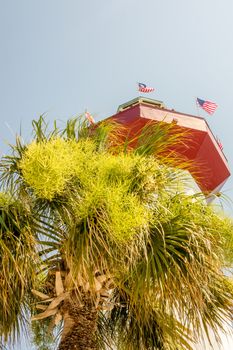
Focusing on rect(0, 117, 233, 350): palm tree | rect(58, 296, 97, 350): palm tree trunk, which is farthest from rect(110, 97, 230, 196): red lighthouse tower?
rect(58, 296, 97, 350): palm tree trunk

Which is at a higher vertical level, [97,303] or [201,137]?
[201,137]

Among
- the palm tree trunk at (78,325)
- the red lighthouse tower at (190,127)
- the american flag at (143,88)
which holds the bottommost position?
the palm tree trunk at (78,325)

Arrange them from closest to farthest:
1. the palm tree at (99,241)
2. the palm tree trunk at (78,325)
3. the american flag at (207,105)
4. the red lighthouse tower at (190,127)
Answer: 1. the palm tree at (99,241)
2. the palm tree trunk at (78,325)
3. the red lighthouse tower at (190,127)
4. the american flag at (207,105)

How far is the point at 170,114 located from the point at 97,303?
7.94 metres

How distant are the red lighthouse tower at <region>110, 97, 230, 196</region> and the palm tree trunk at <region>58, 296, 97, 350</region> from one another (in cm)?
687

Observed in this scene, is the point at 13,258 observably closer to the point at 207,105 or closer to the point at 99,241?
the point at 99,241

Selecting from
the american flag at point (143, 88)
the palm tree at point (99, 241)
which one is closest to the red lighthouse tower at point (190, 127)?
the american flag at point (143, 88)

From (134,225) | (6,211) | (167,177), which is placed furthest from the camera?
(167,177)

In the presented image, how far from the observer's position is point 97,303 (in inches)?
218

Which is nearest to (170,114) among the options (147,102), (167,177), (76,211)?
(147,102)

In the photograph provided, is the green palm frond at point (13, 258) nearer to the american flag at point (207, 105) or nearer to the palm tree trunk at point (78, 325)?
the palm tree trunk at point (78, 325)

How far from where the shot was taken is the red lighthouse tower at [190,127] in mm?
12414

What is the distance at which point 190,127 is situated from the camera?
42.1 ft

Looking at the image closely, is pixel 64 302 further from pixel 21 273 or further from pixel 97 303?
pixel 21 273
